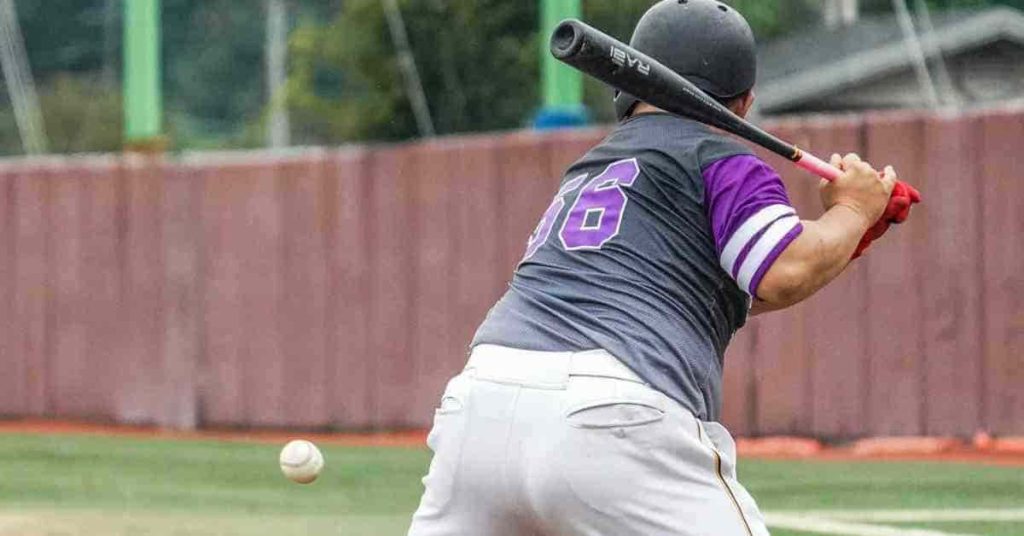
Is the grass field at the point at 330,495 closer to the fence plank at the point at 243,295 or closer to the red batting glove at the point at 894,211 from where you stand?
the fence plank at the point at 243,295

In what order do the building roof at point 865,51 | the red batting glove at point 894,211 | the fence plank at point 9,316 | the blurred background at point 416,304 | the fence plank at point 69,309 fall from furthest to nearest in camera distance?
the building roof at point 865,51 → the fence plank at point 9,316 → the fence plank at point 69,309 → the blurred background at point 416,304 → the red batting glove at point 894,211

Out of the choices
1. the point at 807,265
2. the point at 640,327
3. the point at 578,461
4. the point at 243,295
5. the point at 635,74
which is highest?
the point at 635,74

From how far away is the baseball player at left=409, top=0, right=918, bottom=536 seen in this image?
3752mm

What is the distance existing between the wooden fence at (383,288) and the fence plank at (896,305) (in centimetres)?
1

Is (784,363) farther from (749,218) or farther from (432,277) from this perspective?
(749,218)

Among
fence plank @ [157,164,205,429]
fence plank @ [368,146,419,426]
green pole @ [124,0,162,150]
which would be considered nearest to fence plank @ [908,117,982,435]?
fence plank @ [368,146,419,426]

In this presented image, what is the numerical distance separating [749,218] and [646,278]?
0.24 metres

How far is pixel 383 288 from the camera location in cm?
1561

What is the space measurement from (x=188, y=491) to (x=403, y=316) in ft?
15.2

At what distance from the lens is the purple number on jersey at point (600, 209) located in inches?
157

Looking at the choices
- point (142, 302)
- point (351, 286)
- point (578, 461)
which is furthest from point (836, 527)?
point (142, 302)

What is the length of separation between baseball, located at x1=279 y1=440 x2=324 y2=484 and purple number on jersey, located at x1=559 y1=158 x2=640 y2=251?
1.64 metres

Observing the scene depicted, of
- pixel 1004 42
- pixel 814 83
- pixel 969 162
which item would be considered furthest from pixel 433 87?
pixel 969 162

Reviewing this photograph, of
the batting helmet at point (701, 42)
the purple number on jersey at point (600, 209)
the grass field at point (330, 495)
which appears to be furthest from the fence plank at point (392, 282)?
the purple number on jersey at point (600, 209)
